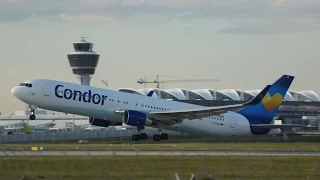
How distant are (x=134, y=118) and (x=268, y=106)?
1530cm

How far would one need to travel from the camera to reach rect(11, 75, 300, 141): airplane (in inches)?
2586

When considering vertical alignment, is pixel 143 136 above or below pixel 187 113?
below

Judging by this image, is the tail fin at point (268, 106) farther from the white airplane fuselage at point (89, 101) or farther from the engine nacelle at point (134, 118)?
the engine nacelle at point (134, 118)

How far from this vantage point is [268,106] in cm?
7556

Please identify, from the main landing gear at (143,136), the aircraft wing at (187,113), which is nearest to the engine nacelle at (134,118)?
the aircraft wing at (187,113)

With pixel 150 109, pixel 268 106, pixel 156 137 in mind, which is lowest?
pixel 156 137

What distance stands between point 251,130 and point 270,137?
12.7ft

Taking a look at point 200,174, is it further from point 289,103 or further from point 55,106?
point 289,103

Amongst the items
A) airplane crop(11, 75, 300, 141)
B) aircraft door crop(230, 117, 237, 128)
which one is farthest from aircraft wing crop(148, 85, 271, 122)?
aircraft door crop(230, 117, 237, 128)

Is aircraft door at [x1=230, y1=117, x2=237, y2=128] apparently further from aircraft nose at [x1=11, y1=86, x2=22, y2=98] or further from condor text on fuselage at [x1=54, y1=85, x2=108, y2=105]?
aircraft nose at [x1=11, y1=86, x2=22, y2=98]

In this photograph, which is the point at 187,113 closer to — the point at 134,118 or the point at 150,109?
the point at 150,109

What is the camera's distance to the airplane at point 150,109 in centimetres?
6569

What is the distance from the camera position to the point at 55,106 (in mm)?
65812

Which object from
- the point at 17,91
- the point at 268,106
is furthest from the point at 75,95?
the point at 268,106
